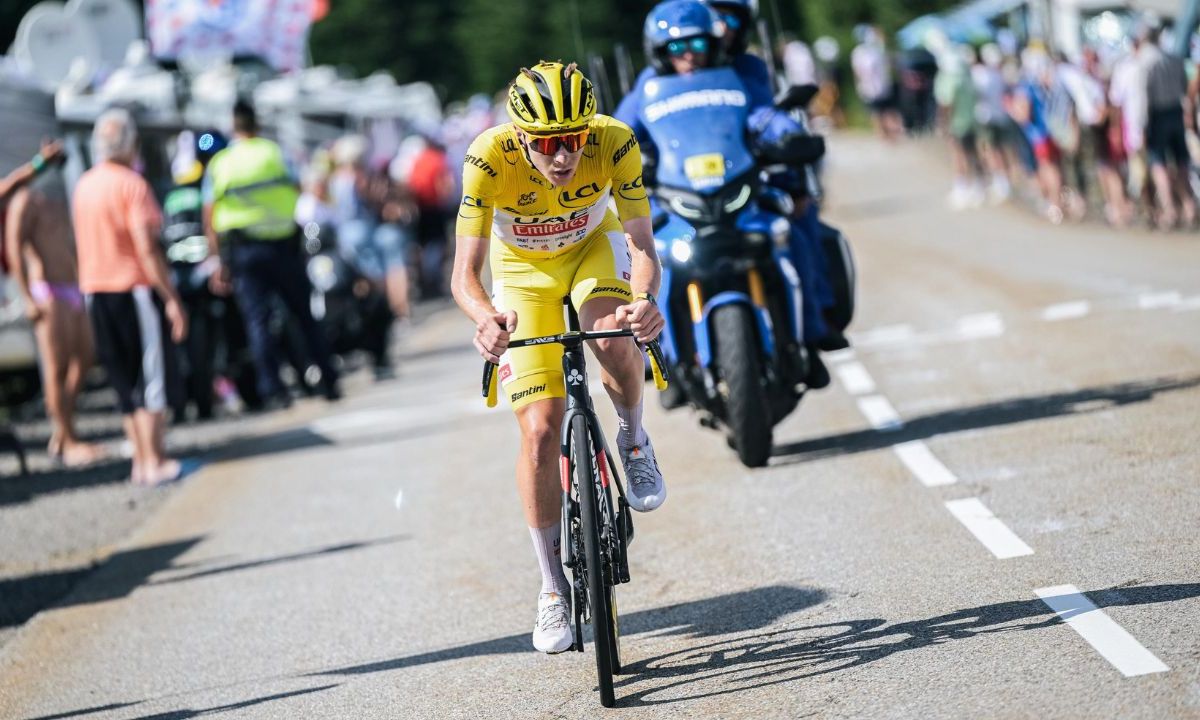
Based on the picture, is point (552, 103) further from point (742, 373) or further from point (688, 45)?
point (688, 45)

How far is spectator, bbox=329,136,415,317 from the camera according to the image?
64.0 feet

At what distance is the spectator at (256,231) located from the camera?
14.3 meters

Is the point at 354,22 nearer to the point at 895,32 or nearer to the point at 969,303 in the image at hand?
the point at 895,32

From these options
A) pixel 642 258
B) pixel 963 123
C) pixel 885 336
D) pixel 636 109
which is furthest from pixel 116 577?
pixel 963 123

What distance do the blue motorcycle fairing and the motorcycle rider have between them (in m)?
0.38

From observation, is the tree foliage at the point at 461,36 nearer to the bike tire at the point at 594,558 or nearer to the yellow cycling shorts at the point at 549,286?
the yellow cycling shorts at the point at 549,286

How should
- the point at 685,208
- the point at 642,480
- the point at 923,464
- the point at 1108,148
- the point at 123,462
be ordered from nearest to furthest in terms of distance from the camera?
the point at 642,480, the point at 923,464, the point at 685,208, the point at 123,462, the point at 1108,148

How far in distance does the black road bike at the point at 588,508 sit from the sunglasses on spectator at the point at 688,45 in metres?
3.96

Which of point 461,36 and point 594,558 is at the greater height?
point 594,558

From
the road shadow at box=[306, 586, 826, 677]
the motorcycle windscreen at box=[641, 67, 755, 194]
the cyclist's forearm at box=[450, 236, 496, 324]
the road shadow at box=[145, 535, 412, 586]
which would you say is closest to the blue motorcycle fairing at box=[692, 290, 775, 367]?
the motorcycle windscreen at box=[641, 67, 755, 194]

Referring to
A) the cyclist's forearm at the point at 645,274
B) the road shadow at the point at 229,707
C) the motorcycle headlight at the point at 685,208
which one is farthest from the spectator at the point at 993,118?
the road shadow at the point at 229,707

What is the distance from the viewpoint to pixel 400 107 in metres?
36.2

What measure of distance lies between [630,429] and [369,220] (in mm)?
13924

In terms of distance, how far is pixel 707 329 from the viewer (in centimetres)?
936
